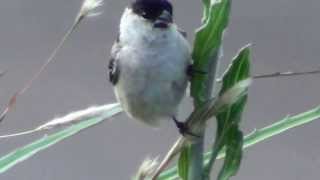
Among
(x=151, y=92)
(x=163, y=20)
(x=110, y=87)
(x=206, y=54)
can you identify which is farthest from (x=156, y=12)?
(x=110, y=87)

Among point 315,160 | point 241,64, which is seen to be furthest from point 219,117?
point 315,160

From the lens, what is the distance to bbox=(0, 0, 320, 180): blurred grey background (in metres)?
2.87

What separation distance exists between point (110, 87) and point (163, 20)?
1735 millimetres

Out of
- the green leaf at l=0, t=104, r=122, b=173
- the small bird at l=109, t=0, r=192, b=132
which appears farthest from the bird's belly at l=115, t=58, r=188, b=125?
the green leaf at l=0, t=104, r=122, b=173

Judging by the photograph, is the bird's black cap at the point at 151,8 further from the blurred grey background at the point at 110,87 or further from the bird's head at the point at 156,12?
the blurred grey background at the point at 110,87

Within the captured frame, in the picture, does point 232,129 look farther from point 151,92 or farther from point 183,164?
point 151,92

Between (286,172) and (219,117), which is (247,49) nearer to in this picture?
(219,117)

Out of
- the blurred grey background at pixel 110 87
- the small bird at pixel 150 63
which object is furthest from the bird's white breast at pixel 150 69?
the blurred grey background at pixel 110 87

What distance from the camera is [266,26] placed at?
298 cm

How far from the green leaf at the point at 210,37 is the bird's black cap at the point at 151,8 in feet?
0.62

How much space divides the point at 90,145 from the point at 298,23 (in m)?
0.78

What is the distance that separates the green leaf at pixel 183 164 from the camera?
0.92 metres

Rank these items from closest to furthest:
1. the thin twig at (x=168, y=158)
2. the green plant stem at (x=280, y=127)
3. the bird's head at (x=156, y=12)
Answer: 1. the thin twig at (x=168, y=158)
2. the green plant stem at (x=280, y=127)
3. the bird's head at (x=156, y=12)

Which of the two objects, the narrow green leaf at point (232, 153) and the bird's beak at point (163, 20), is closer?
the narrow green leaf at point (232, 153)
